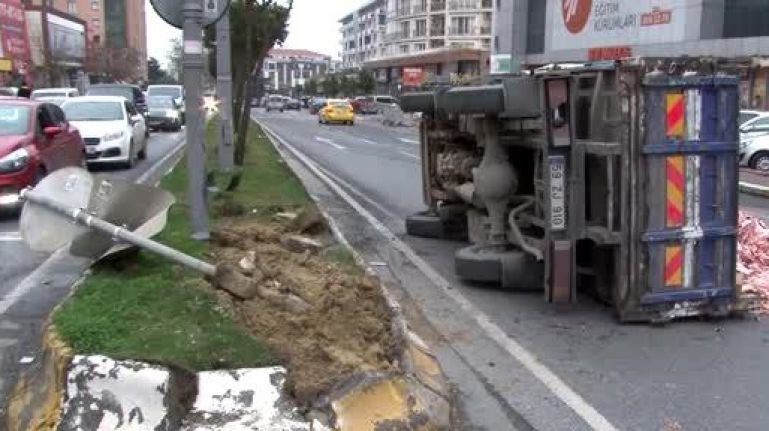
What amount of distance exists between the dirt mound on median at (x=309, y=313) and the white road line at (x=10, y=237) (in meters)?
3.45

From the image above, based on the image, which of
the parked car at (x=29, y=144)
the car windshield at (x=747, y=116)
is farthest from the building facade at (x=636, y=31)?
the parked car at (x=29, y=144)

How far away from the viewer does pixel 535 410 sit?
519 cm

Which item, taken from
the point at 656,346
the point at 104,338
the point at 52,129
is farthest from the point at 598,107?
the point at 52,129

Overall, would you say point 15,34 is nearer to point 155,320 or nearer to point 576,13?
point 576,13

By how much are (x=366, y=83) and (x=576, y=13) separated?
76399 mm

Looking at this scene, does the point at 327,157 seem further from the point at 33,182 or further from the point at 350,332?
the point at 350,332

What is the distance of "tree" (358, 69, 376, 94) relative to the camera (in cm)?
12794

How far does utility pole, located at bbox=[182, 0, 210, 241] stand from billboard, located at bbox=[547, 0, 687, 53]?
37157mm

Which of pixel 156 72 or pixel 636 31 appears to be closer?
pixel 636 31

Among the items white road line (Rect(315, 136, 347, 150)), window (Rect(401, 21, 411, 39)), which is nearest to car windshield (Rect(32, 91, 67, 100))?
white road line (Rect(315, 136, 347, 150))

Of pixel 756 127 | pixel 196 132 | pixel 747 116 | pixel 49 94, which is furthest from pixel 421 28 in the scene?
pixel 196 132

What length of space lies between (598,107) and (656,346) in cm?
186

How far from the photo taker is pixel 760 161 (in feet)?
77.8

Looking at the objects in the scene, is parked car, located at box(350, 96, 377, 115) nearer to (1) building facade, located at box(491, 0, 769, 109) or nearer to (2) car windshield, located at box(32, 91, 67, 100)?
(1) building facade, located at box(491, 0, 769, 109)
